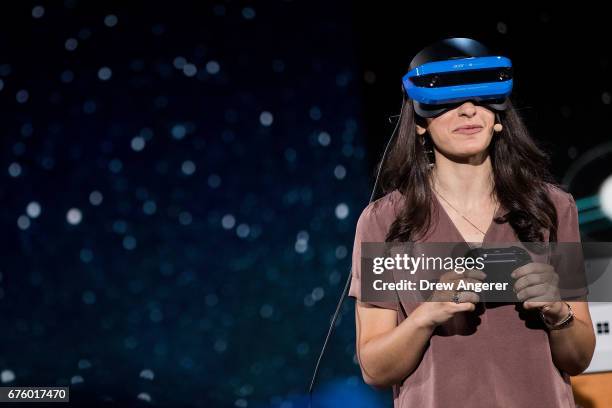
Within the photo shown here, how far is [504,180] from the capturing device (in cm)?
94

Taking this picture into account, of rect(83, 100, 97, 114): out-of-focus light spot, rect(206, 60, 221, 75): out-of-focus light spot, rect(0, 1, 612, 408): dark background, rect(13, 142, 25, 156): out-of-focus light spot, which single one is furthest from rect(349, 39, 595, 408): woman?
rect(13, 142, 25, 156): out-of-focus light spot

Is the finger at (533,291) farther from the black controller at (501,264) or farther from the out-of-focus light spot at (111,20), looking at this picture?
the out-of-focus light spot at (111,20)

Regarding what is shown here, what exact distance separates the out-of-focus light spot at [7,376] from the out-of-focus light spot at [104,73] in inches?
33.2

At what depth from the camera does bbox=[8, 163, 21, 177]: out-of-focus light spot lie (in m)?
1.81

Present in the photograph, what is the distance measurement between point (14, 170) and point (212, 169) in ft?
1.78

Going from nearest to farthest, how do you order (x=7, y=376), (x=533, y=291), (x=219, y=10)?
(x=533, y=291)
(x=7, y=376)
(x=219, y=10)

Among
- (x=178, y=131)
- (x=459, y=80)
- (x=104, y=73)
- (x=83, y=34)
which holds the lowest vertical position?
(x=459, y=80)

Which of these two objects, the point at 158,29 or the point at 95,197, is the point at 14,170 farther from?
the point at 158,29

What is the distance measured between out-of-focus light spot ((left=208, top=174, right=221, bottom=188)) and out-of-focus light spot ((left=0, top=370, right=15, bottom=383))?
74 cm

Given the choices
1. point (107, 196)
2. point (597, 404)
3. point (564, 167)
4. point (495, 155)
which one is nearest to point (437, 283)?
point (495, 155)

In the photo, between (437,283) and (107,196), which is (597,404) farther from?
(107,196)

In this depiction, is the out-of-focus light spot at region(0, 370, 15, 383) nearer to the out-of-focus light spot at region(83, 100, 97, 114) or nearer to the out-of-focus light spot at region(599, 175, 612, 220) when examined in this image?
the out-of-focus light spot at region(83, 100, 97, 114)

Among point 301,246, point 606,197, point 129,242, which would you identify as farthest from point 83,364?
point 606,197

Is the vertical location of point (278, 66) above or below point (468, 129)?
above
